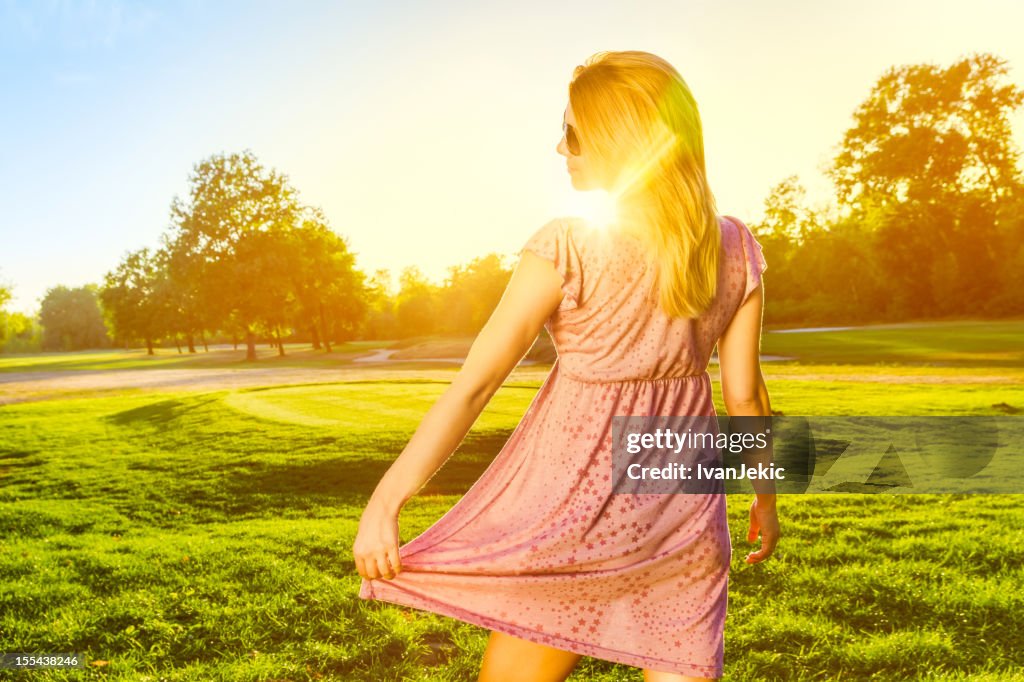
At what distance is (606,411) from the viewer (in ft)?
6.05

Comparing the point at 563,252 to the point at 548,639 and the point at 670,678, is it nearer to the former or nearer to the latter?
the point at 548,639

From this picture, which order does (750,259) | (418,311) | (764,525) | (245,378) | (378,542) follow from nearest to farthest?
1. (378,542)
2. (750,259)
3. (764,525)
4. (245,378)
5. (418,311)

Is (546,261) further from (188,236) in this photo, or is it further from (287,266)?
(188,236)

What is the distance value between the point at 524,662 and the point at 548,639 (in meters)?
0.08

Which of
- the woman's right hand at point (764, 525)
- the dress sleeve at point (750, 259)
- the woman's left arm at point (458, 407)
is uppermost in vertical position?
the dress sleeve at point (750, 259)

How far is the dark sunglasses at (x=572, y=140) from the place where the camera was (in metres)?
1.83

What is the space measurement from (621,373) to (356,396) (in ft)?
59.7

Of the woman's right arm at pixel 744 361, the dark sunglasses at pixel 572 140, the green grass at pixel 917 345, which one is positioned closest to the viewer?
the dark sunglasses at pixel 572 140

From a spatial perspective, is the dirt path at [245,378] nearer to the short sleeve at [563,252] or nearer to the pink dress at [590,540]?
the pink dress at [590,540]

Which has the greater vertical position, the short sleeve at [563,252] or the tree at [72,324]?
the tree at [72,324]

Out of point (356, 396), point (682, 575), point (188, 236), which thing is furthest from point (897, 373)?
point (188, 236)

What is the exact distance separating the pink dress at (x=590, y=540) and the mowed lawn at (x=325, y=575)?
2.53m

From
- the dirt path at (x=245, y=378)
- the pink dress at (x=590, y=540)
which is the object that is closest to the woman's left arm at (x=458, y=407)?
the pink dress at (x=590, y=540)

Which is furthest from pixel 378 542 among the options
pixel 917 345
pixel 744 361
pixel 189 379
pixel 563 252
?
pixel 189 379
